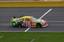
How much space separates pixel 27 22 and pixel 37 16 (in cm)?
43

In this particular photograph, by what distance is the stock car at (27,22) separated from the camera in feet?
15.9

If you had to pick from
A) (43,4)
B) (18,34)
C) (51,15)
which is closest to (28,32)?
(18,34)

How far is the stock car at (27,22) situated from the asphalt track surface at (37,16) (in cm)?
8

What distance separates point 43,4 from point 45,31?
1.22 feet

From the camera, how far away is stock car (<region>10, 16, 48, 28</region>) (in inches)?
191

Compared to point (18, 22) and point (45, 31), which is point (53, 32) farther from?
point (18, 22)

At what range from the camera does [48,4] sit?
4.68 meters

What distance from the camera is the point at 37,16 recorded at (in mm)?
5270

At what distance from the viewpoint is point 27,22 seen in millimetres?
4871

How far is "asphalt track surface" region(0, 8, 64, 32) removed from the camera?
4.74 m

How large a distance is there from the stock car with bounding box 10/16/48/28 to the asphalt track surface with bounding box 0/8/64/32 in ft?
0.26

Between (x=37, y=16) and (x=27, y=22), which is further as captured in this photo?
(x=37, y=16)

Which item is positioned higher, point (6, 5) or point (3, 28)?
point (6, 5)

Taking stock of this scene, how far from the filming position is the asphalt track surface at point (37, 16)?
4.74m
